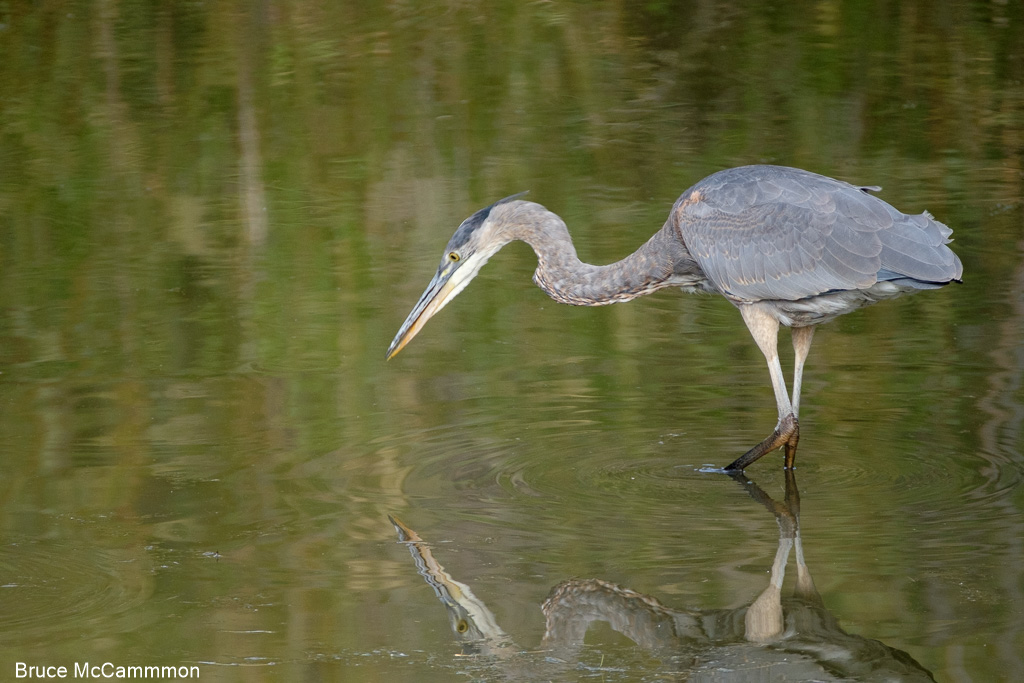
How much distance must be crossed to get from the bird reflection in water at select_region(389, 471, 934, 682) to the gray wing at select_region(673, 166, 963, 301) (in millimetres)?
1384

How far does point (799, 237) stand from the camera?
6.63m

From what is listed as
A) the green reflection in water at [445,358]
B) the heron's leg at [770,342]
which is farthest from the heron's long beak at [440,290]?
the heron's leg at [770,342]

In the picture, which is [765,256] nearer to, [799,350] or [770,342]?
[770,342]

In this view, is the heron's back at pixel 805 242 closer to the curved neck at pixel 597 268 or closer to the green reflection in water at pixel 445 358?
the curved neck at pixel 597 268

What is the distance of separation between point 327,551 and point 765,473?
207 cm

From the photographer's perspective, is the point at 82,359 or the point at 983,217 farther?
the point at 983,217

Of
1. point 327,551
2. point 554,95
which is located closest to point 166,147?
point 554,95

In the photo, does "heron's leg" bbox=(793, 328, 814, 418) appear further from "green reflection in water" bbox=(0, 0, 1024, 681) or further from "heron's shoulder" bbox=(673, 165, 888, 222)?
"heron's shoulder" bbox=(673, 165, 888, 222)

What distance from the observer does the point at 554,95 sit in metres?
15.2

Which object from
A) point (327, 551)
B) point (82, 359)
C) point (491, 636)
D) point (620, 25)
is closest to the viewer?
point (491, 636)

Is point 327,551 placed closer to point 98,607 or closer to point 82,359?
point 98,607

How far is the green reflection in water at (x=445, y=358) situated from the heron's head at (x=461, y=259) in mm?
554

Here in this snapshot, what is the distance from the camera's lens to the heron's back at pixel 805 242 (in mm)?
6324

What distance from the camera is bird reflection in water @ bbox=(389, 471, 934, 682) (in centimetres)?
Answer: 473
